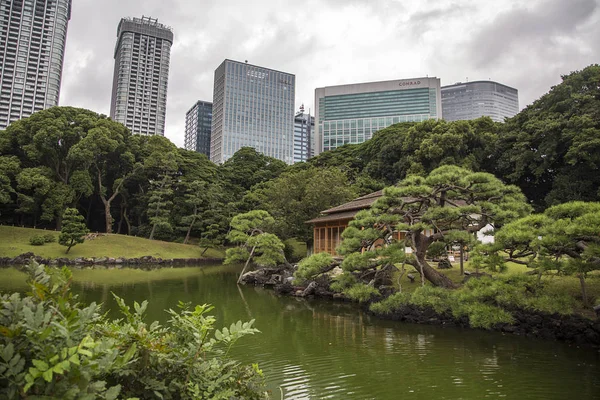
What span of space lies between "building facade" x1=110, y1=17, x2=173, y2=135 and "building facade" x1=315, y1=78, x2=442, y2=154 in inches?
1465

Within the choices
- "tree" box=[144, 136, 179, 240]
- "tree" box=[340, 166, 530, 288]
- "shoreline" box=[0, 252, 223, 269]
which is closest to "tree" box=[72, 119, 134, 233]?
"tree" box=[144, 136, 179, 240]

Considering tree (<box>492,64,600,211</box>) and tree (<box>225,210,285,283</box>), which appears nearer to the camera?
tree (<box>492,64,600,211</box>)

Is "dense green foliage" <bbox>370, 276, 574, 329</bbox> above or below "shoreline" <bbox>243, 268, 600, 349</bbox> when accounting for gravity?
above

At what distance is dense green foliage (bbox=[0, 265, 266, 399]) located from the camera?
66.4 inches

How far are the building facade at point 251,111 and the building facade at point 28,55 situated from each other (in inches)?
1231

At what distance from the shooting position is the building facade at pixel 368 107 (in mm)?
70875

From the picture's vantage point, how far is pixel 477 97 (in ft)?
356

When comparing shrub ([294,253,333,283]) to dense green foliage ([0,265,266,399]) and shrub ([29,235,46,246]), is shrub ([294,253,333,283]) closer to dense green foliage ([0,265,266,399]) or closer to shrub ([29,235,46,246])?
dense green foliage ([0,265,266,399])

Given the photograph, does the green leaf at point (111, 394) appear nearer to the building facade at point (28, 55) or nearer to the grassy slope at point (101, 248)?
the grassy slope at point (101, 248)

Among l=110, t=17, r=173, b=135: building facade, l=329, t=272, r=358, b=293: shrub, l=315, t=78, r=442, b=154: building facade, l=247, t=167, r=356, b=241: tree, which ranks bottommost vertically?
l=329, t=272, r=358, b=293: shrub

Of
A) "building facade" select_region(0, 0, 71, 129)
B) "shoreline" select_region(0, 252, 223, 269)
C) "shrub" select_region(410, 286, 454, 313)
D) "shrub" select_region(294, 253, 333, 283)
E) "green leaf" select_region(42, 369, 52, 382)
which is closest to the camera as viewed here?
"green leaf" select_region(42, 369, 52, 382)

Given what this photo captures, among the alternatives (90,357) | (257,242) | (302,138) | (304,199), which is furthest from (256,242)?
(302,138)

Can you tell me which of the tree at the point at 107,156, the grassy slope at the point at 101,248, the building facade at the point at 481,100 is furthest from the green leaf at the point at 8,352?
the building facade at the point at 481,100

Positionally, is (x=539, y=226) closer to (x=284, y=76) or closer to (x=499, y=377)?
(x=499, y=377)
